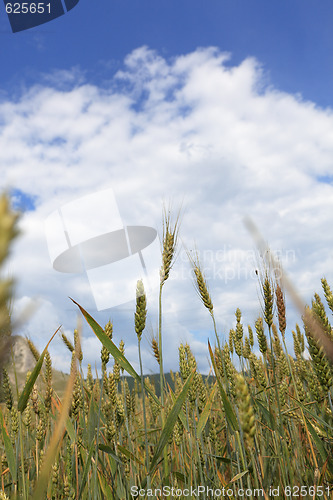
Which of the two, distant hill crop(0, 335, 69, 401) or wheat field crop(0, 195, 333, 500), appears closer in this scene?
distant hill crop(0, 335, 69, 401)

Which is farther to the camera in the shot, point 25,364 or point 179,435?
point 25,364

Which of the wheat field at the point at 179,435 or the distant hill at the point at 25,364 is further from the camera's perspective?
the wheat field at the point at 179,435

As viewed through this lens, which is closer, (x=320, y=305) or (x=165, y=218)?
(x=320, y=305)

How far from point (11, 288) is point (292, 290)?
0.87 metres

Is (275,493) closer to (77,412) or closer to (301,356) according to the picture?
(77,412)

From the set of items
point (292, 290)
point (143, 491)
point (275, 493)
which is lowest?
point (275, 493)

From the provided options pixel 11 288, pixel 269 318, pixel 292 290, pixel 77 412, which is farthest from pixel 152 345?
pixel 11 288

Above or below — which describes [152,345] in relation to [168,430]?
above

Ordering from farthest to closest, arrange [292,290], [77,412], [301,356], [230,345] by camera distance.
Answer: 1. [301,356]
2. [230,345]
3. [77,412]
4. [292,290]

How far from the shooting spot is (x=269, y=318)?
86.7 inches

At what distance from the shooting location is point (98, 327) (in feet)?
5.18

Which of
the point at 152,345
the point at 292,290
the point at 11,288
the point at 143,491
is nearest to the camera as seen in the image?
the point at 11,288

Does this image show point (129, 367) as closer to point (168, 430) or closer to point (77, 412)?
point (168, 430)

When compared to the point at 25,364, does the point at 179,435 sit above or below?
below
